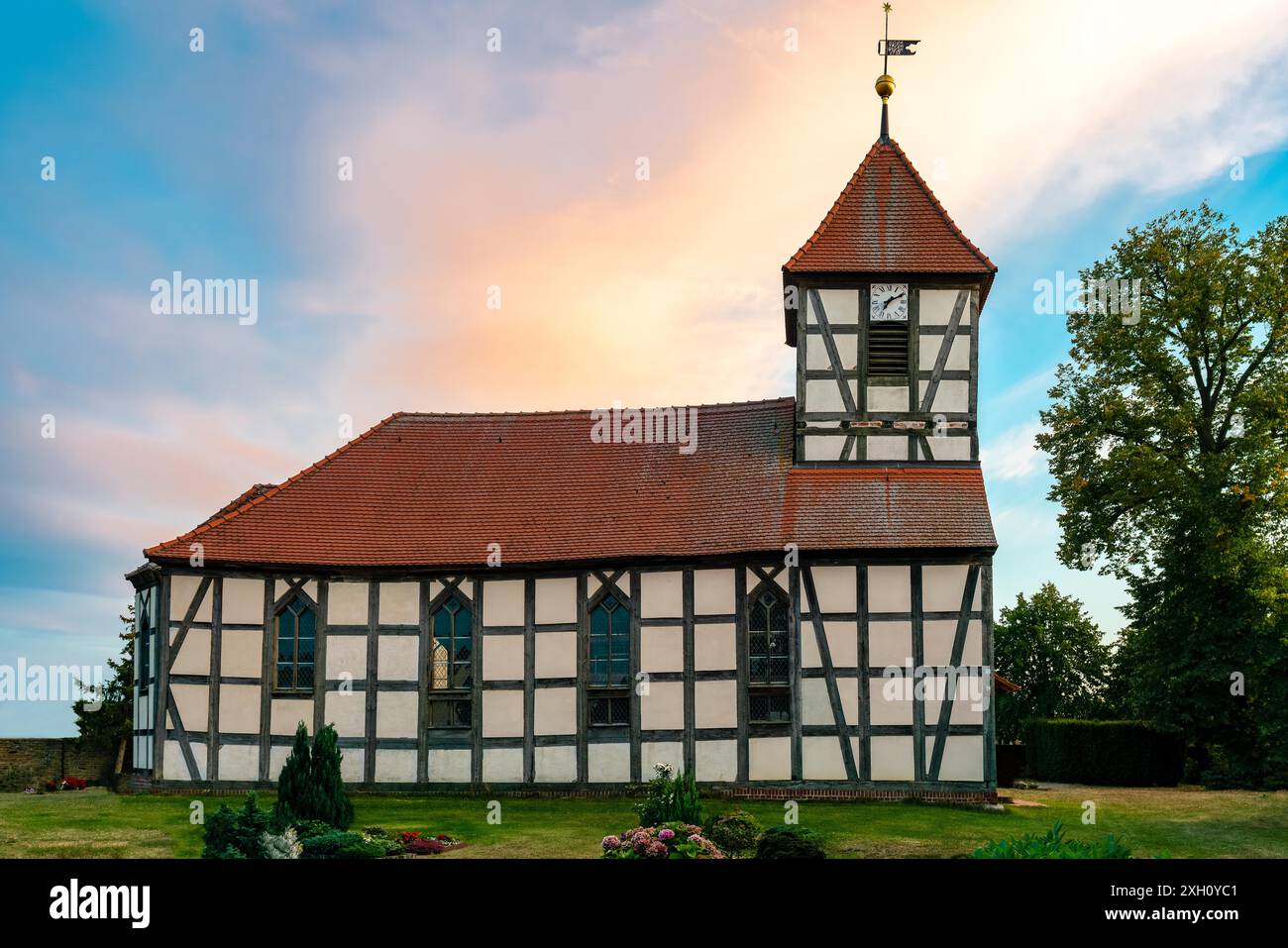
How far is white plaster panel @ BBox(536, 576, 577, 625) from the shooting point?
26469mm

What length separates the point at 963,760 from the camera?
24.5 meters

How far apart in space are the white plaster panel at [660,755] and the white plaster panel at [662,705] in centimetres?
33

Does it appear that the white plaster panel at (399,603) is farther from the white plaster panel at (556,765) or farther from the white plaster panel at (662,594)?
the white plaster panel at (662,594)

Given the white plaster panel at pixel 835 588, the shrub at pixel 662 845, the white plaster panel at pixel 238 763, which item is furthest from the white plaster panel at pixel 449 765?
the shrub at pixel 662 845

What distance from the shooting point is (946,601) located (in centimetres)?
2514

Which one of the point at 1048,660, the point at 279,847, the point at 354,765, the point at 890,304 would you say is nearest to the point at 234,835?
the point at 279,847

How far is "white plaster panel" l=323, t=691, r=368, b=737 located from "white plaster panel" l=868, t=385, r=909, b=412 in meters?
12.5

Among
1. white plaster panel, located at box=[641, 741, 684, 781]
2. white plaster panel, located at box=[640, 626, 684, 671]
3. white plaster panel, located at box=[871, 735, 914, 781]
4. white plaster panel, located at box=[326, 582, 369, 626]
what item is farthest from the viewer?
white plaster panel, located at box=[326, 582, 369, 626]

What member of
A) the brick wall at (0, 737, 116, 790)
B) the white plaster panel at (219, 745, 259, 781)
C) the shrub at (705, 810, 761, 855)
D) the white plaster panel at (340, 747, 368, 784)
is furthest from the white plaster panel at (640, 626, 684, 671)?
the brick wall at (0, 737, 116, 790)

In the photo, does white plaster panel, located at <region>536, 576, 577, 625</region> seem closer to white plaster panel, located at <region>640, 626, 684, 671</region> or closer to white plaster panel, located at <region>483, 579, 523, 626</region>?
white plaster panel, located at <region>483, 579, 523, 626</region>

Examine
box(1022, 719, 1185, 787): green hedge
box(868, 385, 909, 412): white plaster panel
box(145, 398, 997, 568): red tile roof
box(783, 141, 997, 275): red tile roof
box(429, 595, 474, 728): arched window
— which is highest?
box(783, 141, 997, 275): red tile roof
